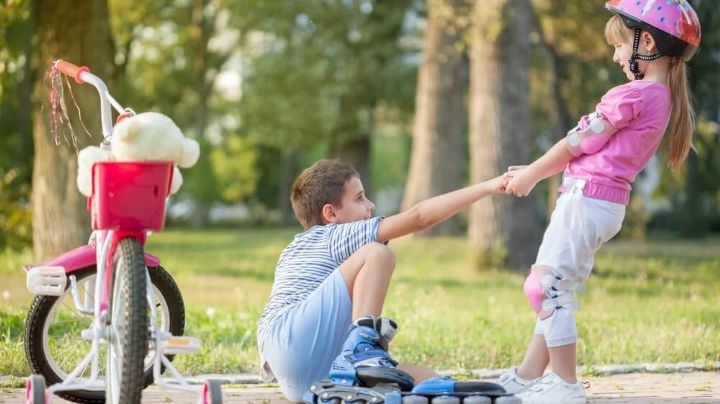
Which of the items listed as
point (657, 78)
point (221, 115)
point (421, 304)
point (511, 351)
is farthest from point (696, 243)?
point (221, 115)

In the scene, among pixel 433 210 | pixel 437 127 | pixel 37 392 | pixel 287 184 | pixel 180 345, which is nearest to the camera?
pixel 180 345

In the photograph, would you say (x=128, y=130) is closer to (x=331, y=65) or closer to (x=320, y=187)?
(x=320, y=187)

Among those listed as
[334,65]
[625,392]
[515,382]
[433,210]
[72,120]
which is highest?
[334,65]

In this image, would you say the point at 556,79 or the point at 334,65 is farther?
the point at 334,65

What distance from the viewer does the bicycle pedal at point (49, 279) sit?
14.6 feet

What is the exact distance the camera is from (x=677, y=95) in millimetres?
4758

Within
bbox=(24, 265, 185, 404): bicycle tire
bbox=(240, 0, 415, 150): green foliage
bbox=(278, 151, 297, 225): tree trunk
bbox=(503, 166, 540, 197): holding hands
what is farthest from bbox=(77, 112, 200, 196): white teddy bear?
bbox=(278, 151, 297, 225): tree trunk

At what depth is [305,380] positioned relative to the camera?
15.2ft

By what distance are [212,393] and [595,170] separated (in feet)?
6.00

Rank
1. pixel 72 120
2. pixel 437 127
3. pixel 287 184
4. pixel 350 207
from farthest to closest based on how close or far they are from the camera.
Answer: pixel 287 184 < pixel 437 127 < pixel 72 120 < pixel 350 207

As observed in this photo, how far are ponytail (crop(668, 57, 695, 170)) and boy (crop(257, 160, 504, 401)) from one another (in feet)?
2.65

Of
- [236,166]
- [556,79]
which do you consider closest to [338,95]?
[556,79]

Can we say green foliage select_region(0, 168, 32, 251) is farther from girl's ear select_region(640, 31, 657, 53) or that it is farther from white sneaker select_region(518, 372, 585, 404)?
girl's ear select_region(640, 31, 657, 53)

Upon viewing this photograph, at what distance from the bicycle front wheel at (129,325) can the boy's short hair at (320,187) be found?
3.68 feet
